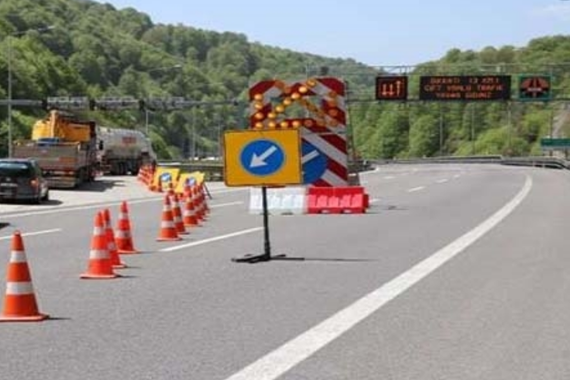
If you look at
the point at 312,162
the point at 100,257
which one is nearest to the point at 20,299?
the point at 100,257

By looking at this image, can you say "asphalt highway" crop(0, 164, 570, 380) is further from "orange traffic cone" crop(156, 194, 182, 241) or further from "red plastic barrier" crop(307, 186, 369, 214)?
"red plastic barrier" crop(307, 186, 369, 214)

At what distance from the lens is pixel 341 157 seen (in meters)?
25.6

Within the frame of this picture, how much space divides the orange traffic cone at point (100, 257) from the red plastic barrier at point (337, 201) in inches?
510

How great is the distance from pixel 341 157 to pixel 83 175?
28909 mm

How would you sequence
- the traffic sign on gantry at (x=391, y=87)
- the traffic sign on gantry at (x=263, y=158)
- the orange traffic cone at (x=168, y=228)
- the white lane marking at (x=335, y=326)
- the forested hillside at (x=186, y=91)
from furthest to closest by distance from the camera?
the forested hillside at (x=186, y=91)
the traffic sign on gantry at (x=391, y=87)
the orange traffic cone at (x=168, y=228)
the traffic sign on gantry at (x=263, y=158)
the white lane marking at (x=335, y=326)

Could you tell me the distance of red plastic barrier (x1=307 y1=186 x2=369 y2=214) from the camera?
26031 millimetres

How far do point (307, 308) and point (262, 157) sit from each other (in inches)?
207

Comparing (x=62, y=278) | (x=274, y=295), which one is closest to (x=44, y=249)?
(x=62, y=278)

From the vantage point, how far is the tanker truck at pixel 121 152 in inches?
3012

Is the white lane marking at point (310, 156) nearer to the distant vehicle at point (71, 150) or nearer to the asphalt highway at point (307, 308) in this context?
the asphalt highway at point (307, 308)

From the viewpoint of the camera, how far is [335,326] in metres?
9.60

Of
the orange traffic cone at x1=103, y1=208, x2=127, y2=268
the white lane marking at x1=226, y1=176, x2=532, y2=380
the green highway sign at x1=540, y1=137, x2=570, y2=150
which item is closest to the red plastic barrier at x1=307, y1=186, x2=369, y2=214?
the white lane marking at x1=226, y1=176, x2=532, y2=380

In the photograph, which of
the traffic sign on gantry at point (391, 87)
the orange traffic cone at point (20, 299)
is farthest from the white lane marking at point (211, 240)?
the traffic sign on gantry at point (391, 87)

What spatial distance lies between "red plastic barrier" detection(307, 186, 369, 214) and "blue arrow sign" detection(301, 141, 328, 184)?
494 millimetres
